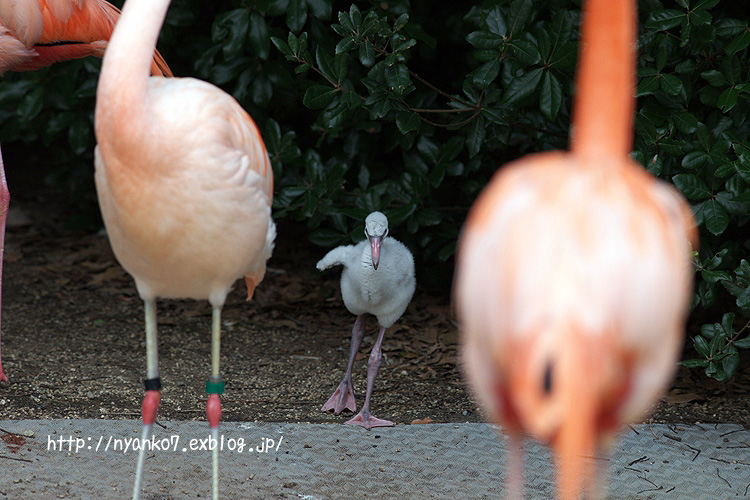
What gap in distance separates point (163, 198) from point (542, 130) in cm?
282

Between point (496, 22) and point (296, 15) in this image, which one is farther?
point (296, 15)

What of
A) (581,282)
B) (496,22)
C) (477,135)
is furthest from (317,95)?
(581,282)

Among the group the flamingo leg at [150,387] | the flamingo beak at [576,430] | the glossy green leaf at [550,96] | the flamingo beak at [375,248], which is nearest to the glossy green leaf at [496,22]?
the glossy green leaf at [550,96]

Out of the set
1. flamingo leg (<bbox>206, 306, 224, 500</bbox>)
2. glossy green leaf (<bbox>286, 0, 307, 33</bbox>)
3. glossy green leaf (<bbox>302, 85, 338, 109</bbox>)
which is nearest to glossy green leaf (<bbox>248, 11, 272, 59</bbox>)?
glossy green leaf (<bbox>286, 0, 307, 33</bbox>)

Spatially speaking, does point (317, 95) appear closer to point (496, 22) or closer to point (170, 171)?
point (496, 22)

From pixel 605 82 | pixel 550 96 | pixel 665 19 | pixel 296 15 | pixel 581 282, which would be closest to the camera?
pixel 581 282

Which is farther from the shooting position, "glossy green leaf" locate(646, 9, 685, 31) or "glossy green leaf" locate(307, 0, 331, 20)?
"glossy green leaf" locate(307, 0, 331, 20)

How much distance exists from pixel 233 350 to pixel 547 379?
3706 mm

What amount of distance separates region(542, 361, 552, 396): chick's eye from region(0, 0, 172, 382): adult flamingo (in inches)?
133

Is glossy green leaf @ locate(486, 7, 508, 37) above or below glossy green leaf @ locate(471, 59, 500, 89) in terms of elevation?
above

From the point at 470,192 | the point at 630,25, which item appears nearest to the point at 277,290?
the point at 470,192

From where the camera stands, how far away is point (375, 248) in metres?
4.33

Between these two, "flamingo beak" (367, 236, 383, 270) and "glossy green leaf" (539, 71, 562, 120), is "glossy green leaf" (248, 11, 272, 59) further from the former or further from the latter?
"glossy green leaf" (539, 71, 562, 120)

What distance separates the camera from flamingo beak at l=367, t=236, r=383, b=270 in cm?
431
